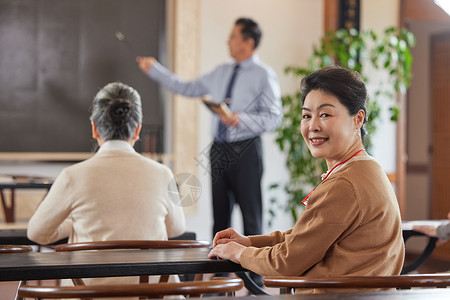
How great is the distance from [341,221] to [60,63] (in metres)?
4.43

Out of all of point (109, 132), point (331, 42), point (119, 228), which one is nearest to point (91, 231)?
point (119, 228)

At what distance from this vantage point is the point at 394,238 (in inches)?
72.7

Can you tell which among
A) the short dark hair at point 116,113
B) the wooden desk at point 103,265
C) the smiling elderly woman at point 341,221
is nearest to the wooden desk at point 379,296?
the smiling elderly woman at point 341,221

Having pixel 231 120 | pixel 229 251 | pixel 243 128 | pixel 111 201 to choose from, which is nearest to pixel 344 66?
pixel 243 128

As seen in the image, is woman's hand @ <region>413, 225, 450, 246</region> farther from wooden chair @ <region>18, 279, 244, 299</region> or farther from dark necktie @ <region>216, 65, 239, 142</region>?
wooden chair @ <region>18, 279, 244, 299</region>

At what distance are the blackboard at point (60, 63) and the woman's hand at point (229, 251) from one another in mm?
3864

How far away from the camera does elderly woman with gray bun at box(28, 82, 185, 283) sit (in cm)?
243

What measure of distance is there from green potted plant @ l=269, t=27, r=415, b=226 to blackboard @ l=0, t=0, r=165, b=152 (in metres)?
1.38

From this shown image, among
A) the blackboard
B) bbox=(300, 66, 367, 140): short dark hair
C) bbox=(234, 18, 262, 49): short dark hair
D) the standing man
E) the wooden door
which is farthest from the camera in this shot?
the wooden door

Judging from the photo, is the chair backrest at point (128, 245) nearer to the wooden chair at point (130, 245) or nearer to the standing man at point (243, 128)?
the wooden chair at point (130, 245)

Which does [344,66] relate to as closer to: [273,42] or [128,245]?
[273,42]

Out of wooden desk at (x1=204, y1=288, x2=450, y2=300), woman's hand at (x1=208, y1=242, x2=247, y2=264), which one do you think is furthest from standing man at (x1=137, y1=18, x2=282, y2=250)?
wooden desk at (x1=204, y1=288, x2=450, y2=300)

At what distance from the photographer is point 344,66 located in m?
6.07

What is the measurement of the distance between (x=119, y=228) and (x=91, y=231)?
10 cm
